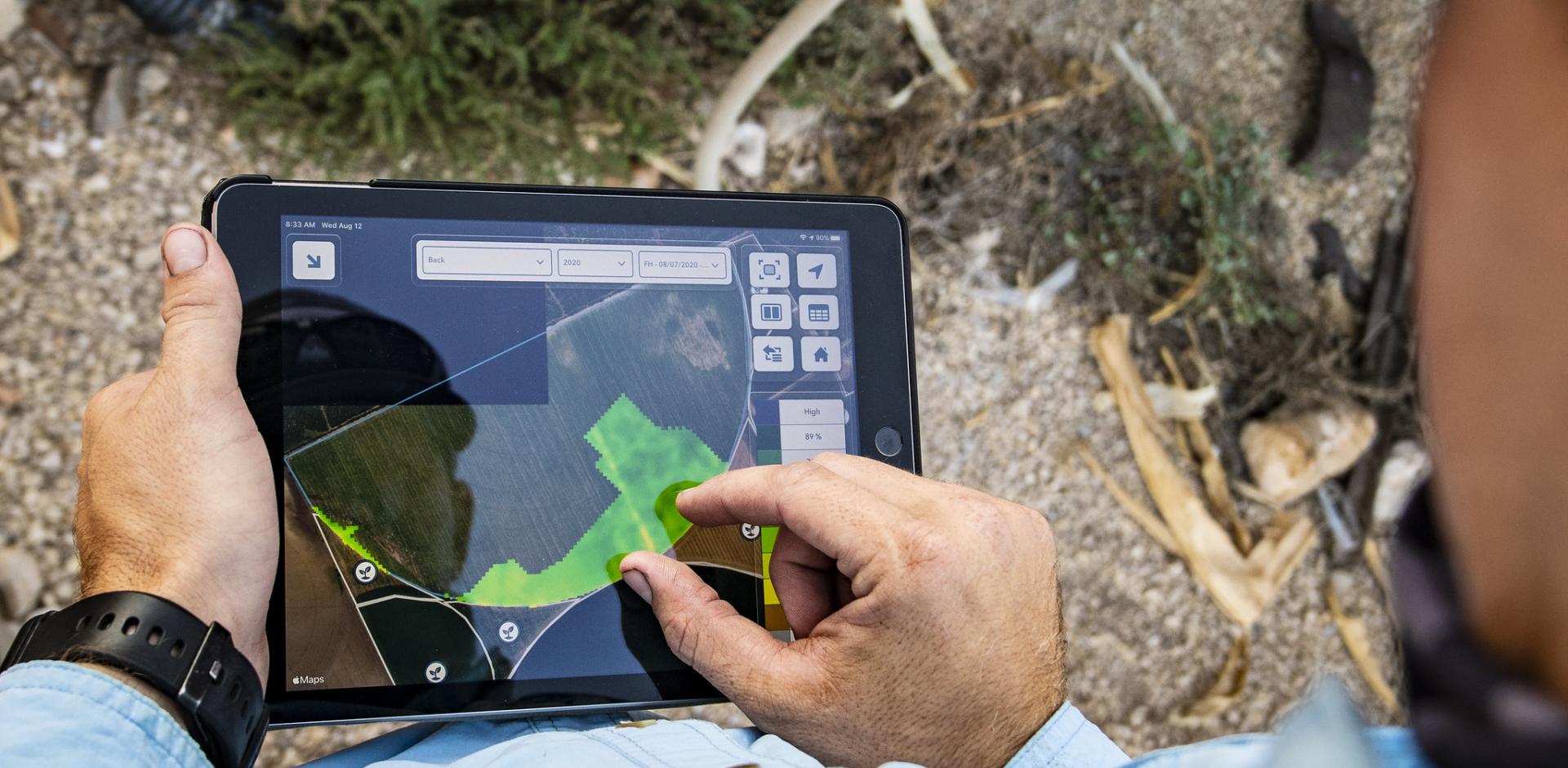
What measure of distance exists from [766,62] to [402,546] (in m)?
0.90

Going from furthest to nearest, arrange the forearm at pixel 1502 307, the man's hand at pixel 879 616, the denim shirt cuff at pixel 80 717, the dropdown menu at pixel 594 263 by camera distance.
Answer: the dropdown menu at pixel 594 263
the man's hand at pixel 879 616
the denim shirt cuff at pixel 80 717
the forearm at pixel 1502 307

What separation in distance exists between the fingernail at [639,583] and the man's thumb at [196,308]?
0.39m

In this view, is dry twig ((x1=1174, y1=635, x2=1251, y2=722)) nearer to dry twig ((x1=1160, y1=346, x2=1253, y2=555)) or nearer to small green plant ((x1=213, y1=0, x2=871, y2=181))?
dry twig ((x1=1160, y1=346, x2=1253, y2=555))

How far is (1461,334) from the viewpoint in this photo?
512 mm

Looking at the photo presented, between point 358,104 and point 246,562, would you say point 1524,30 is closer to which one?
point 246,562

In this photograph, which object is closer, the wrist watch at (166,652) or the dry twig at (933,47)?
the wrist watch at (166,652)

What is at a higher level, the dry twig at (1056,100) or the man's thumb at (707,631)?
the dry twig at (1056,100)

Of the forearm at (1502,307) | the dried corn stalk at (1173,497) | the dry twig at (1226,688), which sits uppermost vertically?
the forearm at (1502,307)

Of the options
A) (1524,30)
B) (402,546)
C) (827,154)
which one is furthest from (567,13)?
(1524,30)

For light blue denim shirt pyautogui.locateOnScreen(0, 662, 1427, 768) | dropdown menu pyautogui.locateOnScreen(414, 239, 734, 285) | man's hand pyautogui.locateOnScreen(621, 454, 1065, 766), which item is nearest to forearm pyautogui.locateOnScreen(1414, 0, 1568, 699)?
light blue denim shirt pyautogui.locateOnScreen(0, 662, 1427, 768)

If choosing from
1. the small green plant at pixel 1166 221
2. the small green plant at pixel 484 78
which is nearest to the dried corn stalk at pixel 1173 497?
the small green plant at pixel 1166 221

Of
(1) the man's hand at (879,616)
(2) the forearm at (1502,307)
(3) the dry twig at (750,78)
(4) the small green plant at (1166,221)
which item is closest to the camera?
(2) the forearm at (1502,307)
